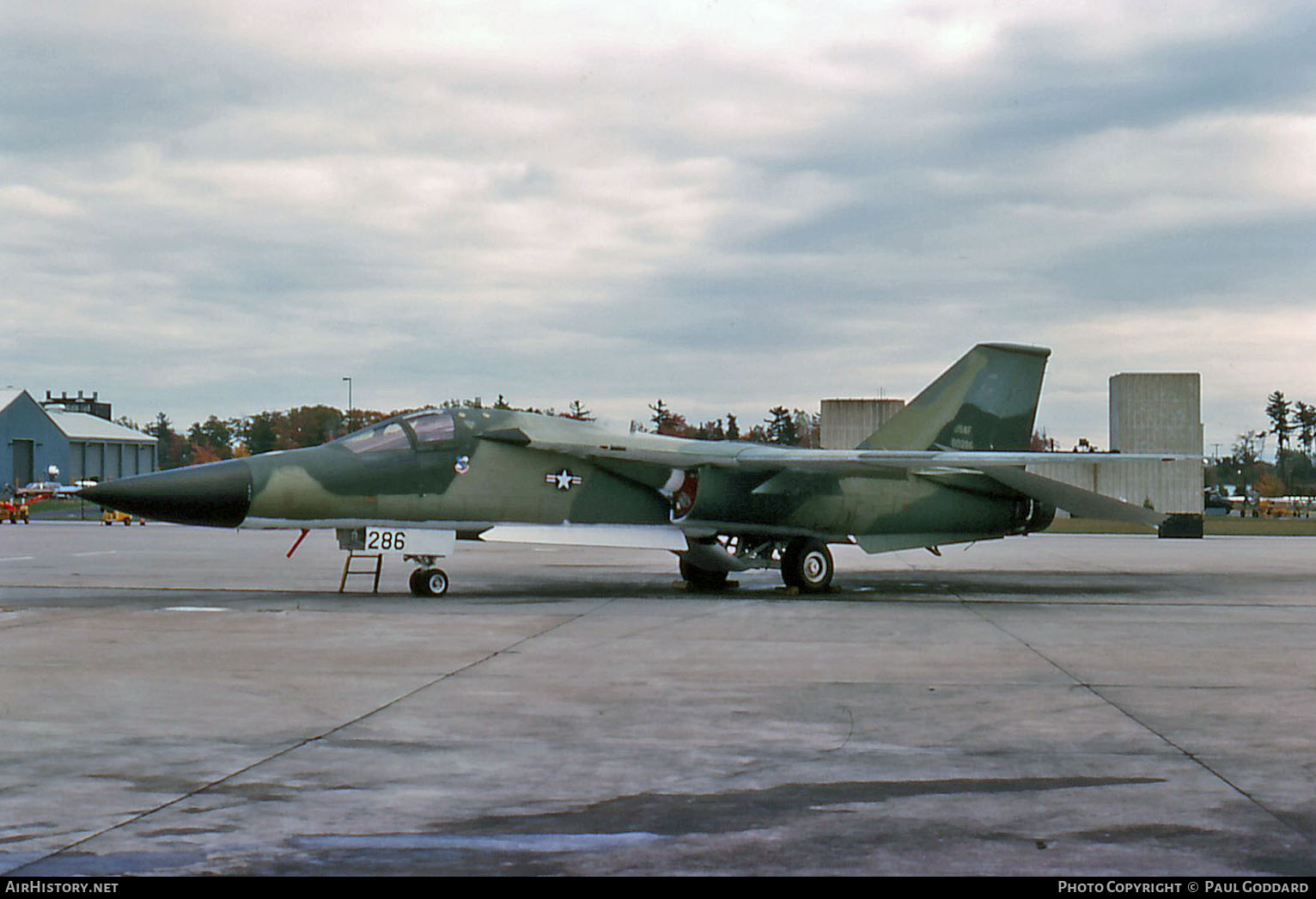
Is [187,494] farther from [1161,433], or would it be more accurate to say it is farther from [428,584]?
[1161,433]

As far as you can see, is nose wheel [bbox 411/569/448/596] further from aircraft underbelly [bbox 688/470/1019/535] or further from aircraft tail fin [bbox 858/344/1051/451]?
aircraft tail fin [bbox 858/344/1051/451]

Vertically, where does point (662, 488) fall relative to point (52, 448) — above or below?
below

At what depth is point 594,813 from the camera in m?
4.93

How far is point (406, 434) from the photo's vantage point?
15.6m

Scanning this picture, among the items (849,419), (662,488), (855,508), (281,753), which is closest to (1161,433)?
(849,419)

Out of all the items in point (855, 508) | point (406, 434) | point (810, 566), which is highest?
point (406, 434)

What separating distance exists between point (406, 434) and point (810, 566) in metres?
5.95

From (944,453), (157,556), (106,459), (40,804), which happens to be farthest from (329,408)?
(106,459)

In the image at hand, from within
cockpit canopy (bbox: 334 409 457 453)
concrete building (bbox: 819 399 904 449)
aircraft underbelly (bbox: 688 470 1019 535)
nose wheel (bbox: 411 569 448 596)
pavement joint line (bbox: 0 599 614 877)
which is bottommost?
pavement joint line (bbox: 0 599 614 877)

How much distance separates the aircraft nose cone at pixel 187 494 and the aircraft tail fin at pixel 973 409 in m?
9.52

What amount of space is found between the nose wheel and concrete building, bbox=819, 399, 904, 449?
95.4 feet

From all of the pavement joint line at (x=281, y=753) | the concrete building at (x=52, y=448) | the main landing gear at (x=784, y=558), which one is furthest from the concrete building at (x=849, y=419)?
the concrete building at (x=52, y=448)

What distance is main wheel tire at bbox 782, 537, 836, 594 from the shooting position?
667 inches

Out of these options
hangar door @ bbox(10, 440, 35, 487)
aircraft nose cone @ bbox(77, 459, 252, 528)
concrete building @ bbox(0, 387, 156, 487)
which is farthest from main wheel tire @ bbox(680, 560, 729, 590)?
hangar door @ bbox(10, 440, 35, 487)
